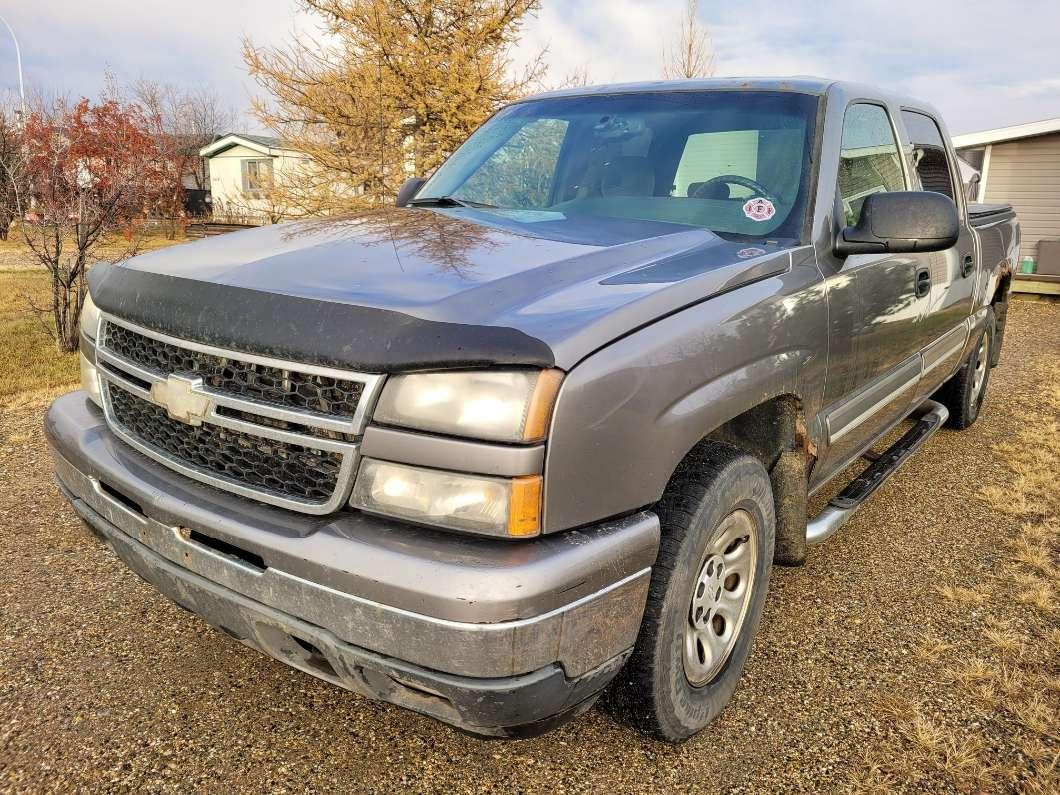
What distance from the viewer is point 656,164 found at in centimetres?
308

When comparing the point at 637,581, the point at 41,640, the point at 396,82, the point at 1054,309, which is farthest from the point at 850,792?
the point at 1054,309

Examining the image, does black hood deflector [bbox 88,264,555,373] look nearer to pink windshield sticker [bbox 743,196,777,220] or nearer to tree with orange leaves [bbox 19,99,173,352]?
pink windshield sticker [bbox 743,196,777,220]

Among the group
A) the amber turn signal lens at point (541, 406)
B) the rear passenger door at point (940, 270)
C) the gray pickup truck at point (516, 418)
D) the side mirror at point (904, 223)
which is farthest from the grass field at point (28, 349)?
the rear passenger door at point (940, 270)

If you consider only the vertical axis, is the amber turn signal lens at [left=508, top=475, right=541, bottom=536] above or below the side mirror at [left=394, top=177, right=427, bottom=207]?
below

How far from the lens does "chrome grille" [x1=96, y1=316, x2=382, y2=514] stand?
172 cm

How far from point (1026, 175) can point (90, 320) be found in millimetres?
18340

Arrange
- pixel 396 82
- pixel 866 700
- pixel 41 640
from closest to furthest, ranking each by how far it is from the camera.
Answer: pixel 866 700, pixel 41 640, pixel 396 82

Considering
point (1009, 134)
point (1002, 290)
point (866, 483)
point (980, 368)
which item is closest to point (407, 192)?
point (866, 483)

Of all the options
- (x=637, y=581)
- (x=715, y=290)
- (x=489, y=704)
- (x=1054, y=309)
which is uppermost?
(x=715, y=290)

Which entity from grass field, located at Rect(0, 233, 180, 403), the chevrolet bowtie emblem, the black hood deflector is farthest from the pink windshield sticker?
grass field, located at Rect(0, 233, 180, 403)

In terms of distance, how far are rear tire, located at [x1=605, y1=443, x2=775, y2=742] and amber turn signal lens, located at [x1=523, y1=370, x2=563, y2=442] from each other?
536 mm

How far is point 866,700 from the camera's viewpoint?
2.53m

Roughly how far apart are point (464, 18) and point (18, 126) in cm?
632

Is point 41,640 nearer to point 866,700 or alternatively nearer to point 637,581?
point 637,581
